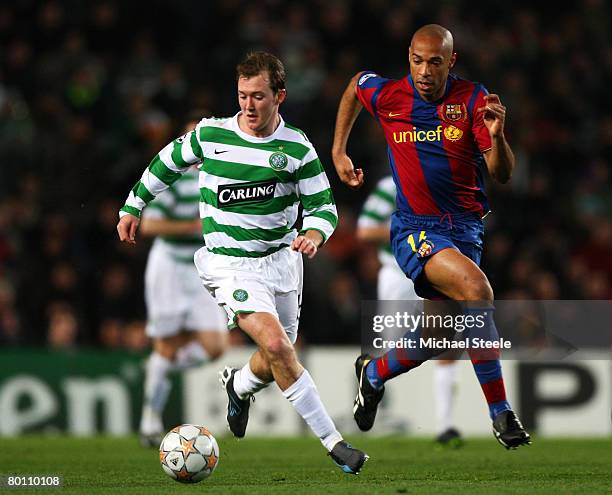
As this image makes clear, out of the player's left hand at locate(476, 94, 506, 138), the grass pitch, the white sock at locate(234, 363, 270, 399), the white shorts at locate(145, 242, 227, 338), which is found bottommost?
the grass pitch

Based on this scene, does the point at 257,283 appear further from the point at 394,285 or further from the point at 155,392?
the point at 155,392

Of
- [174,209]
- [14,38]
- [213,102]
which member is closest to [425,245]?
[174,209]

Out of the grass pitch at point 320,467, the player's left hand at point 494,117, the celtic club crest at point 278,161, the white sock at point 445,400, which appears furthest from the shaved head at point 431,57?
the white sock at point 445,400

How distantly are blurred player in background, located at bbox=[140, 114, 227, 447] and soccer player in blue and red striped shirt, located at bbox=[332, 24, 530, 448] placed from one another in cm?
272

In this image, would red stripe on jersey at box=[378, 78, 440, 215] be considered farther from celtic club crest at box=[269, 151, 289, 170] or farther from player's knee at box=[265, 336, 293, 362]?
player's knee at box=[265, 336, 293, 362]

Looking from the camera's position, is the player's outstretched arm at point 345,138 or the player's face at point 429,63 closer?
the player's face at point 429,63

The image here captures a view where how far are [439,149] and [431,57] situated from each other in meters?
0.56

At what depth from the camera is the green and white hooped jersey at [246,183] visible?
7.30m

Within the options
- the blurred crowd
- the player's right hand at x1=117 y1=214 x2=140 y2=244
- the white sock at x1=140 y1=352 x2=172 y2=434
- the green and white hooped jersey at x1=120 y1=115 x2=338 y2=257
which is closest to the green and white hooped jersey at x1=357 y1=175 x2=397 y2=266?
the white sock at x1=140 y1=352 x2=172 y2=434

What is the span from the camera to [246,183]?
24.0 ft

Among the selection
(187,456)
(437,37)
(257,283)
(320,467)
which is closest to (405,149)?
(437,37)

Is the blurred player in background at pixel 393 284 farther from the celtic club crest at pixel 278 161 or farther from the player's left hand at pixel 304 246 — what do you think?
the player's left hand at pixel 304 246

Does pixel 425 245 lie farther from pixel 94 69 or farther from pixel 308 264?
pixel 94 69

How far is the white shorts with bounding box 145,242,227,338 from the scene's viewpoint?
10.4 m
